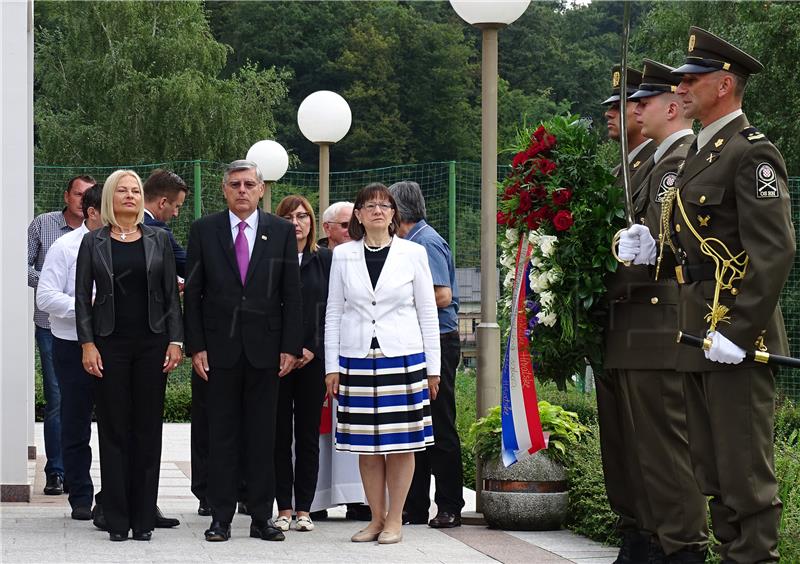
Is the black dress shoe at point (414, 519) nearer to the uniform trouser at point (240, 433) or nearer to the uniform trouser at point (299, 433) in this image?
the uniform trouser at point (299, 433)

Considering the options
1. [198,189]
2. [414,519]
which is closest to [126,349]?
[414,519]

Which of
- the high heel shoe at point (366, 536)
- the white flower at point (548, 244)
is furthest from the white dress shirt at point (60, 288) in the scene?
the white flower at point (548, 244)

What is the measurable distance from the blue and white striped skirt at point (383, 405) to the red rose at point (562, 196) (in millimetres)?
1296

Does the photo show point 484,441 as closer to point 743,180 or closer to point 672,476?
point 672,476

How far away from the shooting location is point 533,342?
20.9 feet

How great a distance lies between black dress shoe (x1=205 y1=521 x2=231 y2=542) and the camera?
7043mm

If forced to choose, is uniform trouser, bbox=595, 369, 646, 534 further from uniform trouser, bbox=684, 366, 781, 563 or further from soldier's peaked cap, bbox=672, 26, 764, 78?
soldier's peaked cap, bbox=672, 26, 764, 78

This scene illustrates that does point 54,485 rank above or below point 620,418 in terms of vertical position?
below

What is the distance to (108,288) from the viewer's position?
702 centimetres

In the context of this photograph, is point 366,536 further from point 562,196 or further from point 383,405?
point 562,196

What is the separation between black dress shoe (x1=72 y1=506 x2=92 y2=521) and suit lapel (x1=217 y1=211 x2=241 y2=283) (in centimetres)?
170

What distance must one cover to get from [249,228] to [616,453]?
93.5 inches

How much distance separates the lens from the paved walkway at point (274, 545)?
653 centimetres

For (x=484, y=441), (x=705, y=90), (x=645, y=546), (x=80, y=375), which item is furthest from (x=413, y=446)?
(x=705, y=90)
